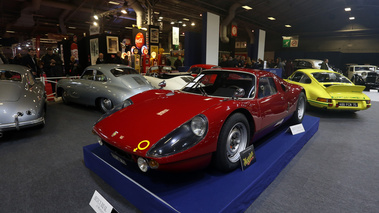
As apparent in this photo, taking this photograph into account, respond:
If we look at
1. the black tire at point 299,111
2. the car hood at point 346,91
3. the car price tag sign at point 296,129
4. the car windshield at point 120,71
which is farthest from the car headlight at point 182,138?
the car hood at point 346,91

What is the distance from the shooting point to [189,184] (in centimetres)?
180

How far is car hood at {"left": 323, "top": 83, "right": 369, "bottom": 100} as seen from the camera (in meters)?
4.71

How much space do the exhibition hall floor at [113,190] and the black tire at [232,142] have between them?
41cm

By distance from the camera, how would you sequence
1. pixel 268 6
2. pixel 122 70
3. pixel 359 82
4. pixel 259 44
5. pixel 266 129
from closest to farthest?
pixel 266 129, pixel 122 70, pixel 359 82, pixel 268 6, pixel 259 44

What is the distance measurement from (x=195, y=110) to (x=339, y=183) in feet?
5.76

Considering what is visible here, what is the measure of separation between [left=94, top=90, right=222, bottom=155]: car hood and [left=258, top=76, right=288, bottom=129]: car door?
0.68 metres

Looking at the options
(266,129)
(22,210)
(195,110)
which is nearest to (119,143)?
(195,110)

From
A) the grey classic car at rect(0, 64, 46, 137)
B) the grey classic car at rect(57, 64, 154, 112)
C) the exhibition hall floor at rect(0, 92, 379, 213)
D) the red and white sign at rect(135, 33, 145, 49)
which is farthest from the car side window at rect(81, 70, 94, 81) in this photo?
the red and white sign at rect(135, 33, 145, 49)

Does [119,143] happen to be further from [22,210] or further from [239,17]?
[239,17]

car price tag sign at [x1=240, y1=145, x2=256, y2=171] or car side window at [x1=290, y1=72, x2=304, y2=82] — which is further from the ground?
car side window at [x1=290, y1=72, x2=304, y2=82]

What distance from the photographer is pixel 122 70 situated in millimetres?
5379

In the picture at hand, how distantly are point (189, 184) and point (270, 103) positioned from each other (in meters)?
1.49

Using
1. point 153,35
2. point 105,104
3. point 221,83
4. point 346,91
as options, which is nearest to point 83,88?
point 105,104

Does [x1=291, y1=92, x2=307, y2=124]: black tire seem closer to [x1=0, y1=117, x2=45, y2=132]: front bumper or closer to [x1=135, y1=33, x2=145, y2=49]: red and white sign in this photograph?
[x1=0, y1=117, x2=45, y2=132]: front bumper
